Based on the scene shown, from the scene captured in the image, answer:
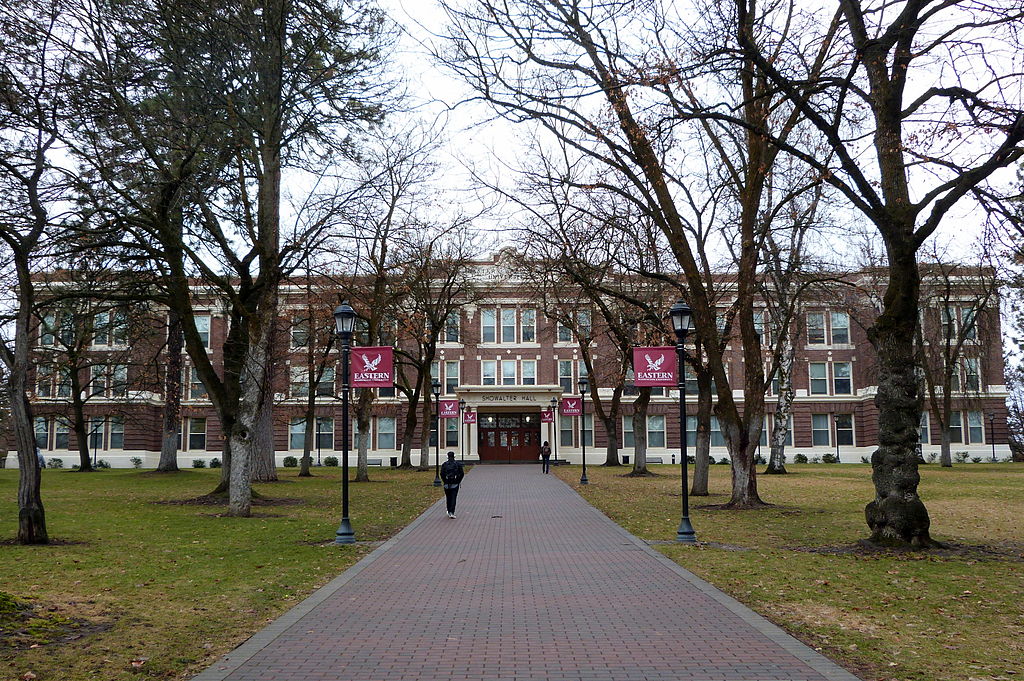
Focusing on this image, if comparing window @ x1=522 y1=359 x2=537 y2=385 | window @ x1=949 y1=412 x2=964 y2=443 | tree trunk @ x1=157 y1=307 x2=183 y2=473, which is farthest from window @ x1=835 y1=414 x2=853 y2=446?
tree trunk @ x1=157 y1=307 x2=183 y2=473

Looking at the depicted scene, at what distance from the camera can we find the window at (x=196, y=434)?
6334 centimetres

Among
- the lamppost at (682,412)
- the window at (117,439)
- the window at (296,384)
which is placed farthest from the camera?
the window at (117,439)

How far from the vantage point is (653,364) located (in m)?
17.6

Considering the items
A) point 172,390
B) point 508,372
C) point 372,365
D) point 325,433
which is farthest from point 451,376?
point 372,365

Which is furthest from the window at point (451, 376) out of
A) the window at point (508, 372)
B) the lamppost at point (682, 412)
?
the lamppost at point (682, 412)

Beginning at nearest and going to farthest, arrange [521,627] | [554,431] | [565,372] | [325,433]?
[521,627] < [554,431] < [565,372] < [325,433]

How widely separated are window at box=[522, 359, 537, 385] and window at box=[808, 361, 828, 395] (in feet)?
64.6

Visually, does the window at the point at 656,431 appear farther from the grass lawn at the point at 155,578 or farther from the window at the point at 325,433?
the grass lawn at the point at 155,578

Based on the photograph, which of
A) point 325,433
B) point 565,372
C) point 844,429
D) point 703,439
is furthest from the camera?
point 325,433

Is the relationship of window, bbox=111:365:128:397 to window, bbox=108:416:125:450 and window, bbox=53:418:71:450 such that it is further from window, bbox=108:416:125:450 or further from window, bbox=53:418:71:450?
Result: window, bbox=53:418:71:450

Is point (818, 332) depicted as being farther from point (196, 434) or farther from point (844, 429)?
point (196, 434)

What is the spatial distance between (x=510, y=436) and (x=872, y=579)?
51524 millimetres

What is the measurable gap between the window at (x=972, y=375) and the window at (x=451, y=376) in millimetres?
32016

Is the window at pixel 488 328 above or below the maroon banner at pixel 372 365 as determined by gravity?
above
